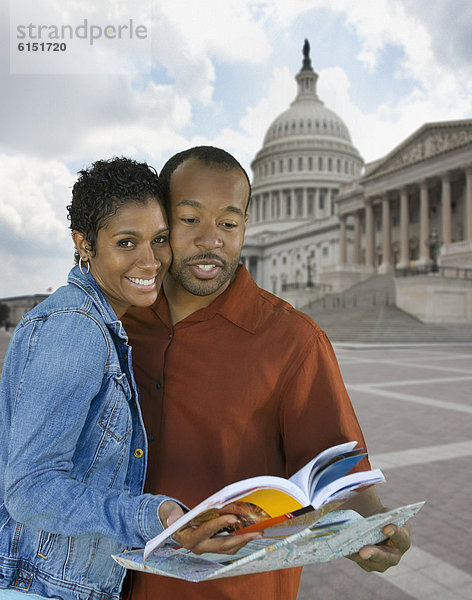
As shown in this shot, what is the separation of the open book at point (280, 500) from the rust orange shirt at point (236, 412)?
34cm

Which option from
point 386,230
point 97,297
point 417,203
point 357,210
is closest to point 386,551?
point 97,297

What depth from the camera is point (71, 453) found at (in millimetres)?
1496

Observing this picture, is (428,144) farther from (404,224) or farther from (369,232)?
(369,232)

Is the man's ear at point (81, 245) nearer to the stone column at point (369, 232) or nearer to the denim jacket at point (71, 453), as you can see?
the denim jacket at point (71, 453)

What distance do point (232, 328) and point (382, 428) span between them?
7314mm

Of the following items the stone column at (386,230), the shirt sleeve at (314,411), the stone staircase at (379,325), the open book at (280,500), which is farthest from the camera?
the stone column at (386,230)

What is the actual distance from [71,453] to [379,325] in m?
32.9

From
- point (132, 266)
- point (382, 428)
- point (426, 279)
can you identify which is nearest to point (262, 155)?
point (426, 279)

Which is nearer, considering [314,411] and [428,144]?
[314,411]

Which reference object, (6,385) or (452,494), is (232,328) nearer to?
(6,385)

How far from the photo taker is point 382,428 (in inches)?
339

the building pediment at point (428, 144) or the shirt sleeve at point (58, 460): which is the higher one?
the building pediment at point (428, 144)

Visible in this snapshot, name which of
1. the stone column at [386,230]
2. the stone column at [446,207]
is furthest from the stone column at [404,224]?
the stone column at [446,207]

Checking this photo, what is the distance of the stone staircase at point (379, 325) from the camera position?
3181cm
